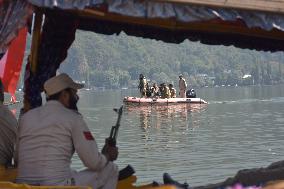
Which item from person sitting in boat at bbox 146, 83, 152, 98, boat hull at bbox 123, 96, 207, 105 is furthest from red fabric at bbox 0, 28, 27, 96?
person sitting in boat at bbox 146, 83, 152, 98

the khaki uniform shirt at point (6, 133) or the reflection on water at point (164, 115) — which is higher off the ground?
the khaki uniform shirt at point (6, 133)

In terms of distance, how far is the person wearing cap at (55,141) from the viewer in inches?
247

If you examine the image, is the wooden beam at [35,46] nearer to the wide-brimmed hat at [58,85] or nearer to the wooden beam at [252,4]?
the wide-brimmed hat at [58,85]

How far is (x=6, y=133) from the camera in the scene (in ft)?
23.3

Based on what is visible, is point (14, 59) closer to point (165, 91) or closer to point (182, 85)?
point (165, 91)

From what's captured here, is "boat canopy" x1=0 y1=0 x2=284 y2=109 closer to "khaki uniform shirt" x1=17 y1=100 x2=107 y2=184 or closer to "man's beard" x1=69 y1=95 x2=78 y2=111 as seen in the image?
"man's beard" x1=69 y1=95 x2=78 y2=111

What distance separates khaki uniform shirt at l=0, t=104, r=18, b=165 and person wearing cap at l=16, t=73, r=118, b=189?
581 mm

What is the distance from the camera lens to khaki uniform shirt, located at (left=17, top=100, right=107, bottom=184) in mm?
6277

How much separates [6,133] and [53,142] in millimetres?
1035

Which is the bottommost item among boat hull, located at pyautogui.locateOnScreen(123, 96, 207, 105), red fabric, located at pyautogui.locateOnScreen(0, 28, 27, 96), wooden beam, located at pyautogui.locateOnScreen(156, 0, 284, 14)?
boat hull, located at pyautogui.locateOnScreen(123, 96, 207, 105)

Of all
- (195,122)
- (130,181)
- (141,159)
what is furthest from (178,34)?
(195,122)

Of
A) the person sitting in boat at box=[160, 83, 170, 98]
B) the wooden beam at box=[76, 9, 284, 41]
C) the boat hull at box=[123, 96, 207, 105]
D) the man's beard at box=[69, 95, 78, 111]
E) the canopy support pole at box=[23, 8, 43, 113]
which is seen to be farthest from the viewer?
the person sitting in boat at box=[160, 83, 170, 98]

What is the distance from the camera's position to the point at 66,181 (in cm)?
642

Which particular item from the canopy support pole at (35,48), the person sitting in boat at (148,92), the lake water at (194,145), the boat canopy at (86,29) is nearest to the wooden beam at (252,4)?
the boat canopy at (86,29)
